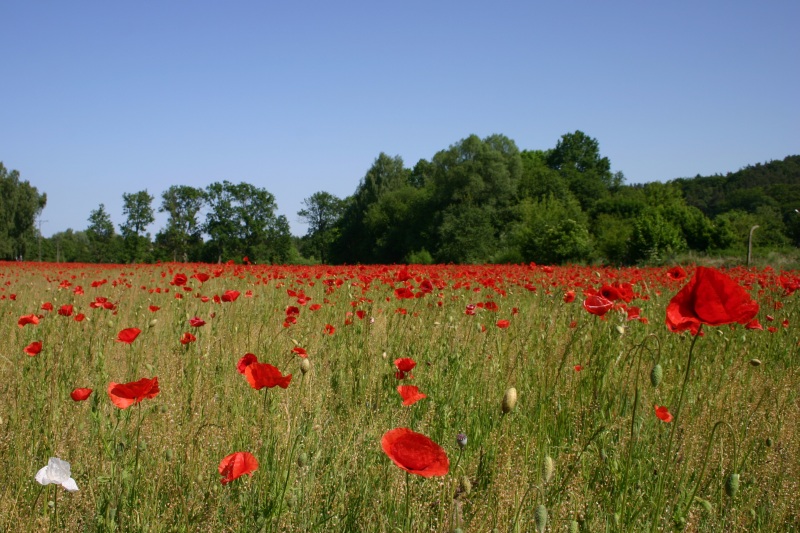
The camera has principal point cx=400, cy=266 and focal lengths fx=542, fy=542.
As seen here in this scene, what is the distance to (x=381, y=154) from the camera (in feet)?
173

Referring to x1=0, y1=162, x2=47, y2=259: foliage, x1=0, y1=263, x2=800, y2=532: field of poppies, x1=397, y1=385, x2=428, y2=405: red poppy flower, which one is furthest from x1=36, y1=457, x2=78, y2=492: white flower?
x1=0, y1=162, x2=47, y2=259: foliage

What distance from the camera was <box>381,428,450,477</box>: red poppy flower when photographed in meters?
1.02

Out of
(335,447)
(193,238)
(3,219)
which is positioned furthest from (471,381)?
(193,238)

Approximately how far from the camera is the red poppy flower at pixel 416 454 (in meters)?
1.02

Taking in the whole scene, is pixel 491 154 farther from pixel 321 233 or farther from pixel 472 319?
pixel 472 319

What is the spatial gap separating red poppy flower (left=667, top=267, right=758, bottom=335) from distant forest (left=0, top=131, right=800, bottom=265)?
2162cm

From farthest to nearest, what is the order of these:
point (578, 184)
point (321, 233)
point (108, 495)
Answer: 1. point (321, 233)
2. point (578, 184)
3. point (108, 495)

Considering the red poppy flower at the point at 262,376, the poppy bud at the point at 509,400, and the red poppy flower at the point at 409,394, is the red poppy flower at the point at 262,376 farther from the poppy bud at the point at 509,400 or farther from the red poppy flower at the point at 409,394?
the poppy bud at the point at 509,400

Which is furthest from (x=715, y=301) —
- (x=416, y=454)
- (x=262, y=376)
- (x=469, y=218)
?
(x=469, y=218)

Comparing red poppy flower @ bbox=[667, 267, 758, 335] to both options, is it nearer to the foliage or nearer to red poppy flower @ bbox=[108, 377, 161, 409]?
red poppy flower @ bbox=[108, 377, 161, 409]

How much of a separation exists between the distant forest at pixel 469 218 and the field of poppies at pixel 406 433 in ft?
65.9

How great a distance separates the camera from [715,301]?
1152 millimetres

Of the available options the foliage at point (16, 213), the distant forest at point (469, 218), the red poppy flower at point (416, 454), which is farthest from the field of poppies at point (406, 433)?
the foliage at point (16, 213)

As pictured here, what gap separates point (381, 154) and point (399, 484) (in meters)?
52.3
